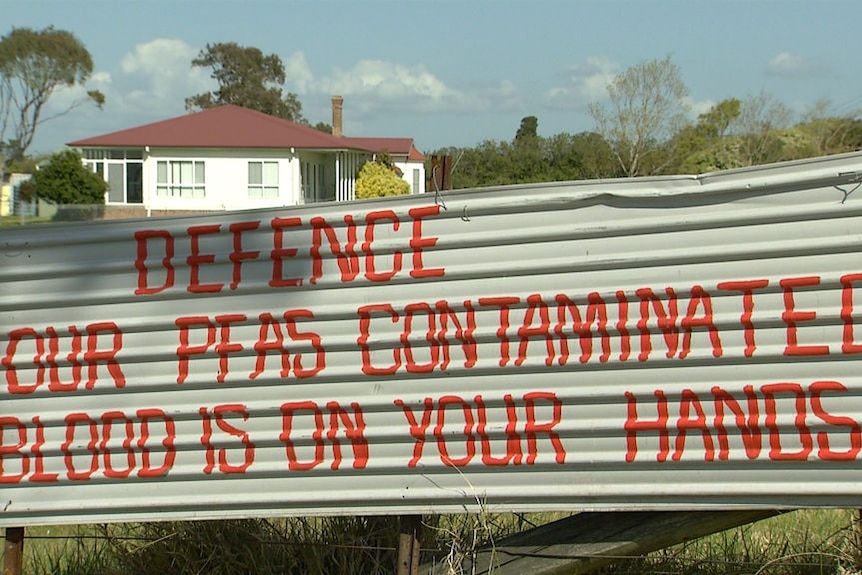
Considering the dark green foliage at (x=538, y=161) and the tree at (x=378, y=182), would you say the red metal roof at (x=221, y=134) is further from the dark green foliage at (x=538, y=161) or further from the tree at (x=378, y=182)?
the dark green foliage at (x=538, y=161)

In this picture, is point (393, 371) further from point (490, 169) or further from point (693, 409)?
point (490, 169)

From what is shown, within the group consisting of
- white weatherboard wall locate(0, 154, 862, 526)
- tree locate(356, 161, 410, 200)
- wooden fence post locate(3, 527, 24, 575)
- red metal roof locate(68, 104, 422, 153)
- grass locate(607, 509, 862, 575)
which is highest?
red metal roof locate(68, 104, 422, 153)

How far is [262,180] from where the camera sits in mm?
43938

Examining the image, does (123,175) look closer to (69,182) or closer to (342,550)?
(69,182)

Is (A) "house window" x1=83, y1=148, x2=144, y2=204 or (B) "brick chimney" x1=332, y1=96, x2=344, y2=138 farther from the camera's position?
(B) "brick chimney" x1=332, y1=96, x2=344, y2=138

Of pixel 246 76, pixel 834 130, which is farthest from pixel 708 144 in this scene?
pixel 246 76

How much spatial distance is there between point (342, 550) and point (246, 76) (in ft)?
244

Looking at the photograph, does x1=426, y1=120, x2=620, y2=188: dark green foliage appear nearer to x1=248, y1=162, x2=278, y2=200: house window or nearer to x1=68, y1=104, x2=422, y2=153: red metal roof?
x1=68, y1=104, x2=422, y2=153: red metal roof

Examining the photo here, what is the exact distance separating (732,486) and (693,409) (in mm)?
283

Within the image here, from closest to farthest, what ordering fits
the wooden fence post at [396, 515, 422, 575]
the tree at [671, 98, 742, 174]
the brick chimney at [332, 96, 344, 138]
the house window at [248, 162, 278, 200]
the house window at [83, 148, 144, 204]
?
the wooden fence post at [396, 515, 422, 575] < the tree at [671, 98, 742, 174] < the house window at [248, 162, 278, 200] < the house window at [83, 148, 144, 204] < the brick chimney at [332, 96, 344, 138]

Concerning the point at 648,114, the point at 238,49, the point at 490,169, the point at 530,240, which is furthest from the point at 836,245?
A: the point at 238,49

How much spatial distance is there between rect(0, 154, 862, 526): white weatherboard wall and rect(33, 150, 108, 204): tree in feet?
137

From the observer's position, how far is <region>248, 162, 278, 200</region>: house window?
43750mm

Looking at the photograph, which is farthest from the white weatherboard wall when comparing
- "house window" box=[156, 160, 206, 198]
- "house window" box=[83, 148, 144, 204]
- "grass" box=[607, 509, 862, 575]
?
"house window" box=[83, 148, 144, 204]
